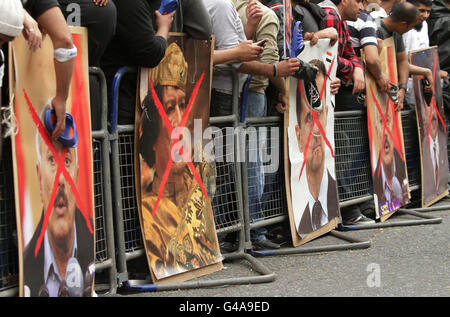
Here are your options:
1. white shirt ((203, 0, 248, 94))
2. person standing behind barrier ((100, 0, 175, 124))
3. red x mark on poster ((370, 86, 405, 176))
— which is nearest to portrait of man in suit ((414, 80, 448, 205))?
red x mark on poster ((370, 86, 405, 176))

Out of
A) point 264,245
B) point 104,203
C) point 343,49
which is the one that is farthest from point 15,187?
point 343,49

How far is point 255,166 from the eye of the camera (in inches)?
211

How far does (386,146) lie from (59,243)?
13.5ft

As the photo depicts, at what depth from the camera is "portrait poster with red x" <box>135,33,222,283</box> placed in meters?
4.26

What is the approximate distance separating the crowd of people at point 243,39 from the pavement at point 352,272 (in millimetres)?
512

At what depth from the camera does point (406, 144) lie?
7594 millimetres

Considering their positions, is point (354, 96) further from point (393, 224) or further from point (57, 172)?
point (57, 172)

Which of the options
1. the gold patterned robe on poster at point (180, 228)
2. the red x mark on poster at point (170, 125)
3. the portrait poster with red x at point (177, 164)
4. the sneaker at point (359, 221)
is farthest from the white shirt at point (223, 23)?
the sneaker at point (359, 221)

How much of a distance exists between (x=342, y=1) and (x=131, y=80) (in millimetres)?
3167

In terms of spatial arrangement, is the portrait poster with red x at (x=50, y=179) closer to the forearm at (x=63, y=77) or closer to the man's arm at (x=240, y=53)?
A: the forearm at (x=63, y=77)

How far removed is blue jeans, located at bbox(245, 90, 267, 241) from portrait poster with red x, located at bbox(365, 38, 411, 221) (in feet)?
4.97

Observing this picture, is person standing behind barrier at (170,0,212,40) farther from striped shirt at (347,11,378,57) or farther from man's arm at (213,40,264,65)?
striped shirt at (347,11,378,57)

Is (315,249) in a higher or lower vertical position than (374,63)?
lower
